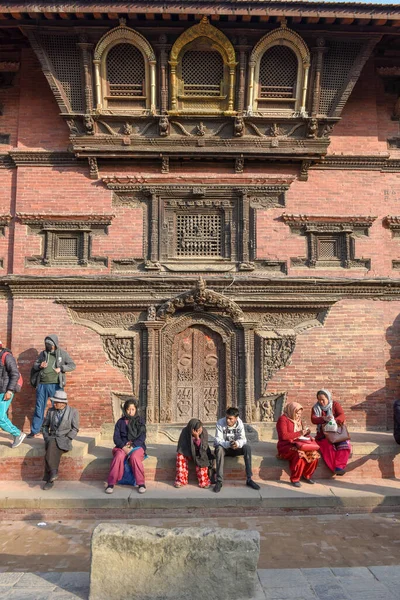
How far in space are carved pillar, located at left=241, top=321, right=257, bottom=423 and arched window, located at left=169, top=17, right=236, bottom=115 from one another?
4.41 m

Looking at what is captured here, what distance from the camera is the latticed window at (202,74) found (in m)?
9.57

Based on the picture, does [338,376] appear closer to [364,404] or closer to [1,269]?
[364,404]

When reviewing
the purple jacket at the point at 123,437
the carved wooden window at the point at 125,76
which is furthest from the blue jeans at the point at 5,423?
the carved wooden window at the point at 125,76

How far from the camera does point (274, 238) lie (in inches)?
386

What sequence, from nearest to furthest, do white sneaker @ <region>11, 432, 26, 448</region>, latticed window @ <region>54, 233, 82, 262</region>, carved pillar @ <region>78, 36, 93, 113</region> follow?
white sneaker @ <region>11, 432, 26, 448</region>, carved pillar @ <region>78, 36, 93, 113</region>, latticed window @ <region>54, 233, 82, 262</region>

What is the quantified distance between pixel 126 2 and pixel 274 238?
5.24m

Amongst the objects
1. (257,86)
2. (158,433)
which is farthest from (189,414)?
(257,86)

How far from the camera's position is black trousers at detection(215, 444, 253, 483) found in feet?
23.1

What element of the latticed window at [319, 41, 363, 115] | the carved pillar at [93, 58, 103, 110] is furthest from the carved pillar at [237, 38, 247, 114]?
the carved pillar at [93, 58, 103, 110]

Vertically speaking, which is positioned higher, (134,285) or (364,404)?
(134,285)

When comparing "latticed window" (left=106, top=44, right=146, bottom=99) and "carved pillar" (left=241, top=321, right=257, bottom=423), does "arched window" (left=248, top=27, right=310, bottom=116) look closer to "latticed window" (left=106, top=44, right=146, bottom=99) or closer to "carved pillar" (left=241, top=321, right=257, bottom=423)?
"latticed window" (left=106, top=44, right=146, bottom=99)


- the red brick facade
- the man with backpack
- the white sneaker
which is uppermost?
the red brick facade

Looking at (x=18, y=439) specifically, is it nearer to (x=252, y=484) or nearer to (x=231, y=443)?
(x=231, y=443)

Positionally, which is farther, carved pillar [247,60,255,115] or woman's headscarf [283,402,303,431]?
carved pillar [247,60,255,115]
